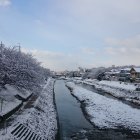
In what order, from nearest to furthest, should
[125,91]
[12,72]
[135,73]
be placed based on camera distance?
[12,72]
[125,91]
[135,73]

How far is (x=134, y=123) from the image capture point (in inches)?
1144

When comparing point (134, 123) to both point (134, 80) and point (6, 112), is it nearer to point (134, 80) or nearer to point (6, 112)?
point (6, 112)

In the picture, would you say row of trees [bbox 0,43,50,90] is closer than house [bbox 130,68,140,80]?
Yes

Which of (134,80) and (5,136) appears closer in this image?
(5,136)

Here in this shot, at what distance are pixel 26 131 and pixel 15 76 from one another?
9776 millimetres

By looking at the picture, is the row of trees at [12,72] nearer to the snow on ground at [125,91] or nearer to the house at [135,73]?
the snow on ground at [125,91]

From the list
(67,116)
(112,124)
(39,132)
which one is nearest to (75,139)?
(39,132)

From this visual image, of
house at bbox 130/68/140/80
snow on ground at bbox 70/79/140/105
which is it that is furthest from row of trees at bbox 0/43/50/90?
house at bbox 130/68/140/80

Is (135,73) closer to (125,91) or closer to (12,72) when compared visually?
(125,91)

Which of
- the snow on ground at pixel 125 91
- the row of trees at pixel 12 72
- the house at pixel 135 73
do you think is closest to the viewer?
the row of trees at pixel 12 72

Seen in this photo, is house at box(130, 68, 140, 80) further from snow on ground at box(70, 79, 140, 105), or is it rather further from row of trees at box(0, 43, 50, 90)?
row of trees at box(0, 43, 50, 90)

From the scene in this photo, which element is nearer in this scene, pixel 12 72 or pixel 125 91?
pixel 12 72

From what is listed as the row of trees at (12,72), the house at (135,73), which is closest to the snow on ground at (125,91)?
the row of trees at (12,72)

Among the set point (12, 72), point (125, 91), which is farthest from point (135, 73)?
point (12, 72)
